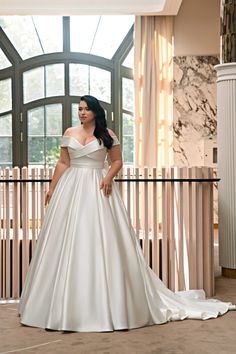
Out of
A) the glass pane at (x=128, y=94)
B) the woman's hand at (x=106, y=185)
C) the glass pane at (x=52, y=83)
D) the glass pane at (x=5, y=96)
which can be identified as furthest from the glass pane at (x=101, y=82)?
the woman's hand at (x=106, y=185)

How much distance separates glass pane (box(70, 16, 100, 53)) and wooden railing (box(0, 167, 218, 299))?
6933mm

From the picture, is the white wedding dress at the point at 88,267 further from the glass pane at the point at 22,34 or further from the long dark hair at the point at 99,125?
the glass pane at the point at 22,34

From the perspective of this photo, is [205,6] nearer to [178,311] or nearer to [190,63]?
[190,63]

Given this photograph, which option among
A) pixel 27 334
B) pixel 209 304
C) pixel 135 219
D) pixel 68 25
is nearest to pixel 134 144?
pixel 68 25

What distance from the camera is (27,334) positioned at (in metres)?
5.22

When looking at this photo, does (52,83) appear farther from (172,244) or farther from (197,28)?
(172,244)

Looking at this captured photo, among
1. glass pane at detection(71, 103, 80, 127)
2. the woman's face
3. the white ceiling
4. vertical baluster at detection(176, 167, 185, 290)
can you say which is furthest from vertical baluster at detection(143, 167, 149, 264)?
glass pane at detection(71, 103, 80, 127)

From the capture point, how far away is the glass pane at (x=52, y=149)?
44.3ft

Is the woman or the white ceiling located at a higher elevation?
the white ceiling

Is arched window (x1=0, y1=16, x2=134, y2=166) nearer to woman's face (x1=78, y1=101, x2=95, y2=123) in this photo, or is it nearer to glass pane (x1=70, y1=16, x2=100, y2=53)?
glass pane (x1=70, y1=16, x2=100, y2=53)

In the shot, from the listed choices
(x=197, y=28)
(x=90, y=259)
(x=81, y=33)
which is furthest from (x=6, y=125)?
(x=90, y=259)

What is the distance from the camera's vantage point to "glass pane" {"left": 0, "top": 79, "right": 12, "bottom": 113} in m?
13.3

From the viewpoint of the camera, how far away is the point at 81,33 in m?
13.4

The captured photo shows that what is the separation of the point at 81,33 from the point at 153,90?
72.7 inches
